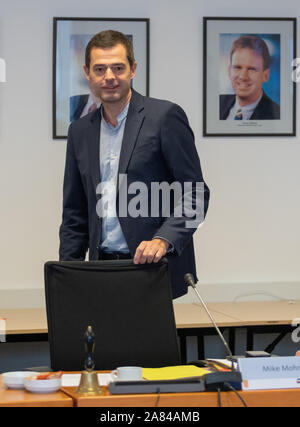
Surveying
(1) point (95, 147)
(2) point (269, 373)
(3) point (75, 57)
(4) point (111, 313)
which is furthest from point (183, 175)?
(3) point (75, 57)

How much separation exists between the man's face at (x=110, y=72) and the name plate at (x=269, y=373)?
46.5 inches

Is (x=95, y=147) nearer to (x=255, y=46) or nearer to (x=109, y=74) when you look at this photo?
(x=109, y=74)

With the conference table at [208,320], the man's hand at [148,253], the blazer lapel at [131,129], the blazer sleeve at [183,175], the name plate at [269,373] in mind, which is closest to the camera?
the name plate at [269,373]

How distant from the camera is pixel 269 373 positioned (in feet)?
5.31

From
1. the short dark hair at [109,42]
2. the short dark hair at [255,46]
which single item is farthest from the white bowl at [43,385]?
the short dark hair at [255,46]

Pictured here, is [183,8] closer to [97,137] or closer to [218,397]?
[97,137]

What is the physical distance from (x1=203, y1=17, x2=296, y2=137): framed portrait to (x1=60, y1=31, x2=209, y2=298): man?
1.61m

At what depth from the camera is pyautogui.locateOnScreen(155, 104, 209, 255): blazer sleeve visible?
7.75ft

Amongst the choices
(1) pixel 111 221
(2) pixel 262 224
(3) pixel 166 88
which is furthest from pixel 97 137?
(2) pixel 262 224

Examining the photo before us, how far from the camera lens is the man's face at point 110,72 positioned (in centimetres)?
241

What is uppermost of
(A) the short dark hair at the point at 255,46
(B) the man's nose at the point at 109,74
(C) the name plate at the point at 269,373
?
(A) the short dark hair at the point at 255,46

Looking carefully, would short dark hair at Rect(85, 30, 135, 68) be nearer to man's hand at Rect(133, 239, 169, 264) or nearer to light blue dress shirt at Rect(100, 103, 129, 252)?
light blue dress shirt at Rect(100, 103, 129, 252)

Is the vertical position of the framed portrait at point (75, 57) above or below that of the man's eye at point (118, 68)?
above

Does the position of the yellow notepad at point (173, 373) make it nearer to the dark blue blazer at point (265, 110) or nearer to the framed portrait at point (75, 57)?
the framed portrait at point (75, 57)
